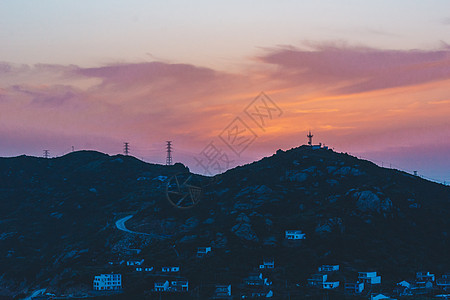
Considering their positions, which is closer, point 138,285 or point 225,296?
point 225,296

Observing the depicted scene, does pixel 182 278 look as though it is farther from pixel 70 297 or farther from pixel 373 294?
pixel 373 294

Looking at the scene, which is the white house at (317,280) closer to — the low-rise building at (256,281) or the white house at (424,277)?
the low-rise building at (256,281)

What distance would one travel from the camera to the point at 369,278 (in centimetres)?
19275

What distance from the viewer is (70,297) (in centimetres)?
19500

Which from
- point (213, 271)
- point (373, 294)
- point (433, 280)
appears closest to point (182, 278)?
point (213, 271)

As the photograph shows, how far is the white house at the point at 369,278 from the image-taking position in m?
193

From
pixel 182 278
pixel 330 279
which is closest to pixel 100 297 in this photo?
pixel 182 278

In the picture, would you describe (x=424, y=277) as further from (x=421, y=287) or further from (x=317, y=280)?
(x=317, y=280)

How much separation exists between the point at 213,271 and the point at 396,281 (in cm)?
5327

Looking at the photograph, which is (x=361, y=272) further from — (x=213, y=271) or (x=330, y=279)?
(x=213, y=271)

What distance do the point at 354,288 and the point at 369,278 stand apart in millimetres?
8763

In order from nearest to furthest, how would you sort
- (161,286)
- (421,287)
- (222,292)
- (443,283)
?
(222,292), (161,286), (421,287), (443,283)

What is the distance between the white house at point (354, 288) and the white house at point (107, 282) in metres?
64.6

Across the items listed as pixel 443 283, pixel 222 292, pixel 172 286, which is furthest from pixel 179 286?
pixel 443 283
